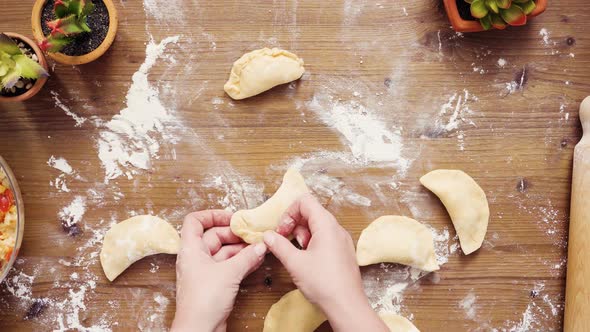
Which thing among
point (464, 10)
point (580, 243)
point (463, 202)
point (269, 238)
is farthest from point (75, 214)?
point (580, 243)

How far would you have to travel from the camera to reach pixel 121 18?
1.35 m

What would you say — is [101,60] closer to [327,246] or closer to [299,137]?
[299,137]

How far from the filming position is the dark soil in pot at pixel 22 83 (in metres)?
1.25

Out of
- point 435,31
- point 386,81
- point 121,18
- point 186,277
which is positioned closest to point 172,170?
point 186,277

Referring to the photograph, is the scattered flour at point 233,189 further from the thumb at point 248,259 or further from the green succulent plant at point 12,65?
the green succulent plant at point 12,65

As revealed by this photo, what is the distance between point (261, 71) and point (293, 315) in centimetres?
A: 63

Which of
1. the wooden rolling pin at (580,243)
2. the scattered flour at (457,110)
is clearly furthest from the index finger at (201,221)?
the wooden rolling pin at (580,243)

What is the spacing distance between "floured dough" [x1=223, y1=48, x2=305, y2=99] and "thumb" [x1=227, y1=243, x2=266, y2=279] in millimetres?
391

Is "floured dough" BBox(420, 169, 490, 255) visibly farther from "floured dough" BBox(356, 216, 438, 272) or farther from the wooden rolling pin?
the wooden rolling pin

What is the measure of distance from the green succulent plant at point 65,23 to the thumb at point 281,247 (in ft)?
2.11

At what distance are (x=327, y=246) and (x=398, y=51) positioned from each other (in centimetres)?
55

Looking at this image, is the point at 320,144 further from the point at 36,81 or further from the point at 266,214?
the point at 36,81

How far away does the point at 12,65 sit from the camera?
1.13 m

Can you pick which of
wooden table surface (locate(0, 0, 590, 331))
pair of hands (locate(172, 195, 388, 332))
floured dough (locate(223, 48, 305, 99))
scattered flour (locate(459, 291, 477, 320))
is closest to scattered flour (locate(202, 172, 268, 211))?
wooden table surface (locate(0, 0, 590, 331))
